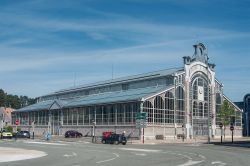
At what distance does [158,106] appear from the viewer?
72.5 metres

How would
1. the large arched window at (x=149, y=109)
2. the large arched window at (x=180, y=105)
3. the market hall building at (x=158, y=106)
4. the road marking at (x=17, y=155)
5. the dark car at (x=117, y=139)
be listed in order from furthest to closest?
the large arched window at (x=180, y=105), the market hall building at (x=158, y=106), the large arched window at (x=149, y=109), the dark car at (x=117, y=139), the road marking at (x=17, y=155)

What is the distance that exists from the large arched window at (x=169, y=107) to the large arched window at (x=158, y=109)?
4.13ft

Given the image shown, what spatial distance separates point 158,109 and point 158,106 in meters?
0.48

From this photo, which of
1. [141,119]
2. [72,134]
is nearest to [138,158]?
[141,119]

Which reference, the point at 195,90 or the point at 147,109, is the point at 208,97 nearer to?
the point at 195,90

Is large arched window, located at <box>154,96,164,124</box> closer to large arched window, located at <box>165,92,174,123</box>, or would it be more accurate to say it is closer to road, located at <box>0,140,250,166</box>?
large arched window, located at <box>165,92,174,123</box>

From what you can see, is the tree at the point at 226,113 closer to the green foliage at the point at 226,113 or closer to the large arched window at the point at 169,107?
the green foliage at the point at 226,113

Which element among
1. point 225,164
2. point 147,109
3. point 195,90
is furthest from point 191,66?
point 225,164

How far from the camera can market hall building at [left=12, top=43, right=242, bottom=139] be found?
71562mm

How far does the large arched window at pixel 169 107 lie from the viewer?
243 feet

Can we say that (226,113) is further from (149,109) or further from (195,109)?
(149,109)

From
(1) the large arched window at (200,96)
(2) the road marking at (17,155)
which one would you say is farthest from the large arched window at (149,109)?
(2) the road marking at (17,155)

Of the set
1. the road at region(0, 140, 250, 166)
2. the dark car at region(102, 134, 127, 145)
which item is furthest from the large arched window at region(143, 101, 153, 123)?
the road at region(0, 140, 250, 166)

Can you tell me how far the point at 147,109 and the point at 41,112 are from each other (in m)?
35.0
